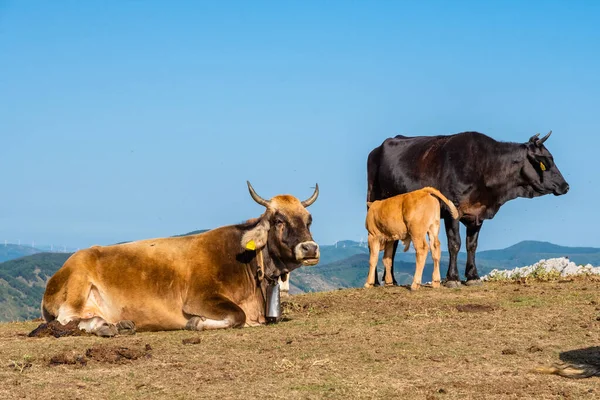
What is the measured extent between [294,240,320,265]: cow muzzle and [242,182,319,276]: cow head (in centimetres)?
5

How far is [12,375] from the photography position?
969cm

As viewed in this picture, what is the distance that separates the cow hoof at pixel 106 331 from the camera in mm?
12250

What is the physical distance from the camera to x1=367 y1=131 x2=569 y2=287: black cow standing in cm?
1942

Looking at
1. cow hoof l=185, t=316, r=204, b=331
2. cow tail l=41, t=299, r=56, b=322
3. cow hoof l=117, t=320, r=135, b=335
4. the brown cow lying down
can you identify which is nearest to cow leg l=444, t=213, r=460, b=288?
the brown cow lying down

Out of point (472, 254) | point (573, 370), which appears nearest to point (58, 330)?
point (573, 370)

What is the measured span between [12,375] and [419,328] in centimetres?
520

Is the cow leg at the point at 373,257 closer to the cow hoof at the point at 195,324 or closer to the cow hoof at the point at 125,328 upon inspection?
the cow hoof at the point at 195,324

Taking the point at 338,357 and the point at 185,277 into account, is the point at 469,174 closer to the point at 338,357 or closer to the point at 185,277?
the point at 185,277

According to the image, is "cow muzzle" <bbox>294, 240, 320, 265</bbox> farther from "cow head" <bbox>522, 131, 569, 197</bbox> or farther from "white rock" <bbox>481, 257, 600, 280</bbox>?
"cow head" <bbox>522, 131, 569, 197</bbox>

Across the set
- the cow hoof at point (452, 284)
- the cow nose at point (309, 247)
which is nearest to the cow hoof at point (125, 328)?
the cow nose at point (309, 247)

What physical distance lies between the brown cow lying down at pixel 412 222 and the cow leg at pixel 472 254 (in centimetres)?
154

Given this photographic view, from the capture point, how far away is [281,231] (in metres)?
13.1

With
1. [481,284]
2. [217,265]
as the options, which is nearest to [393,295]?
[481,284]

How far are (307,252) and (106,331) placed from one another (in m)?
2.74
